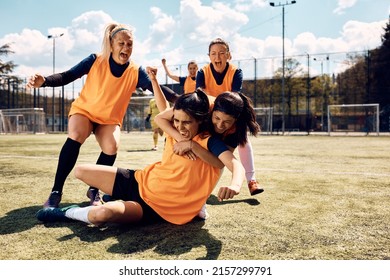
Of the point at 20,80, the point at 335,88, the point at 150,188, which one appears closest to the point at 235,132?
the point at 150,188

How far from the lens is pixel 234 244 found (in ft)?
7.45

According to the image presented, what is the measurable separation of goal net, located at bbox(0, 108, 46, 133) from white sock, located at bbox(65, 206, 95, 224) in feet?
113

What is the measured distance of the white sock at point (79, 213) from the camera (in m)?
2.67

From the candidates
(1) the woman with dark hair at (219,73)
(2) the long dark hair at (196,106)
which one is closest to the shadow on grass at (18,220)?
(2) the long dark hair at (196,106)

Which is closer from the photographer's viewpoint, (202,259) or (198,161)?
(202,259)

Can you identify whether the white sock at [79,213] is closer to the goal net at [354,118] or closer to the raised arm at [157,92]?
the raised arm at [157,92]

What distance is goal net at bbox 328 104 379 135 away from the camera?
1213 inches

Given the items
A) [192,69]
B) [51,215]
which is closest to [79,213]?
[51,215]

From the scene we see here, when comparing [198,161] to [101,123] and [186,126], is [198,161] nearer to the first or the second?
[186,126]

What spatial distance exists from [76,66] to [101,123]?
659 mm

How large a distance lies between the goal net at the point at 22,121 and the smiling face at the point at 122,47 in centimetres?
3378

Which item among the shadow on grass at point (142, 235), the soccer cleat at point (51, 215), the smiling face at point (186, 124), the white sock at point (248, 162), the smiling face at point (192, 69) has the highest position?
the smiling face at point (192, 69)

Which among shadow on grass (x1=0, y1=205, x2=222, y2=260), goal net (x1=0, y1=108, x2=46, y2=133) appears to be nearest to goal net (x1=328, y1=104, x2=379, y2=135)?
goal net (x1=0, y1=108, x2=46, y2=133)

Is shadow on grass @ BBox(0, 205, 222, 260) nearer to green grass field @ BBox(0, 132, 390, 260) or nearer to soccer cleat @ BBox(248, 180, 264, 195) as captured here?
green grass field @ BBox(0, 132, 390, 260)
